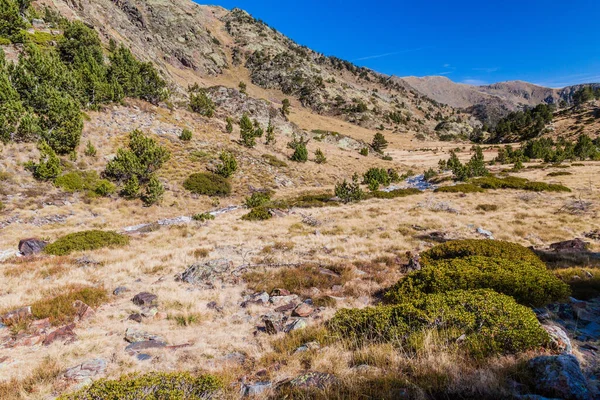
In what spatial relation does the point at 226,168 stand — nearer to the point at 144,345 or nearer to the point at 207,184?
the point at 207,184

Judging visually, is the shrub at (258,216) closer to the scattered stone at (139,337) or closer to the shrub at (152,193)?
the shrub at (152,193)

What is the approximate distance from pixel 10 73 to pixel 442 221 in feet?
126

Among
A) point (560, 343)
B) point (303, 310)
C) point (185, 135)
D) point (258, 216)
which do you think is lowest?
point (303, 310)

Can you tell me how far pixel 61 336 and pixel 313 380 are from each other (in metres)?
6.51

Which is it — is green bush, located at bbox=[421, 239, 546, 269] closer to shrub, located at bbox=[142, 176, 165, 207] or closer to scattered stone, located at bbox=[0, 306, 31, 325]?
scattered stone, located at bbox=[0, 306, 31, 325]

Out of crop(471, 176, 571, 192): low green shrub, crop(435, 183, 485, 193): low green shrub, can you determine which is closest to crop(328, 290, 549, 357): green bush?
crop(435, 183, 485, 193): low green shrub

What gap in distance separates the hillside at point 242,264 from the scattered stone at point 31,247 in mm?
116

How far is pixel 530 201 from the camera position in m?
24.0

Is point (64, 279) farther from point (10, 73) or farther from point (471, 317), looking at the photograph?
point (10, 73)

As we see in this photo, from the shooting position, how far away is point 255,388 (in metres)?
4.45

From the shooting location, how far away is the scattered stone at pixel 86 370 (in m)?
5.14

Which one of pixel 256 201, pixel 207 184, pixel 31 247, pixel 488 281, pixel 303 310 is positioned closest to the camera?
pixel 488 281

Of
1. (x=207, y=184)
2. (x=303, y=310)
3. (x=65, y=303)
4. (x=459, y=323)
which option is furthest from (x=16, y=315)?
(x=207, y=184)

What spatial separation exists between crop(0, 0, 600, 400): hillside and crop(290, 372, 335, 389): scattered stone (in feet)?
0.10
